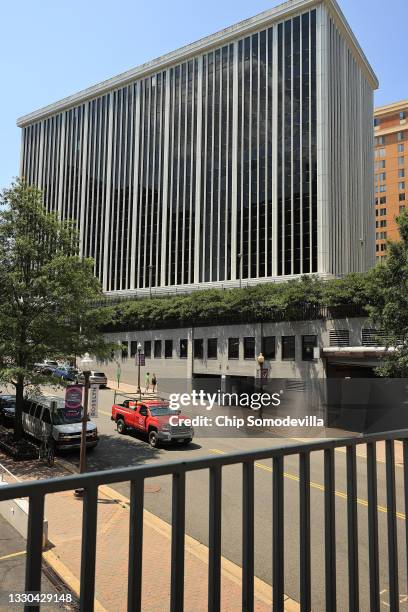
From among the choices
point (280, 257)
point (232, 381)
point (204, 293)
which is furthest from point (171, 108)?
point (232, 381)

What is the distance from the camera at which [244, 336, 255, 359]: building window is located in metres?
38.3

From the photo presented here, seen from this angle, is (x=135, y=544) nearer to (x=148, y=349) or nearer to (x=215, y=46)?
(x=148, y=349)

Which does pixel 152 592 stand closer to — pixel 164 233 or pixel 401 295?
pixel 401 295

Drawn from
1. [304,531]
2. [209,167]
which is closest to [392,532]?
[304,531]

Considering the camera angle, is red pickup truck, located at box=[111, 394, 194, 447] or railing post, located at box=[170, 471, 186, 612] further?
red pickup truck, located at box=[111, 394, 194, 447]

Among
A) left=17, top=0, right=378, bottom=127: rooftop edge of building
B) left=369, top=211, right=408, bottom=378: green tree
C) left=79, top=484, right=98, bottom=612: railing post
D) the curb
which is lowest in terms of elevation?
the curb

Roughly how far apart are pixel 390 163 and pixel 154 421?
8668 centimetres

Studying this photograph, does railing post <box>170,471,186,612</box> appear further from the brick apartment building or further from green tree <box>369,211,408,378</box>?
the brick apartment building

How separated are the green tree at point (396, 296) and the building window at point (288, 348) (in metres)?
14.2

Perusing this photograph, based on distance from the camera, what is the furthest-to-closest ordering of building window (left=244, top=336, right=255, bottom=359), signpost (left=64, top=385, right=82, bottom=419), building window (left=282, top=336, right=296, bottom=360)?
building window (left=244, top=336, right=255, bottom=359)
building window (left=282, top=336, right=296, bottom=360)
signpost (left=64, top=385, right=82, bottom=419)

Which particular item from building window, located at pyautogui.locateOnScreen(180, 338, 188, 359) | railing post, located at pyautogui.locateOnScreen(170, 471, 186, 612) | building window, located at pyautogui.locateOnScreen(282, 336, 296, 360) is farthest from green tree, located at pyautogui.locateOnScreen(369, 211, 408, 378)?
building window, located at pyautogui.locateOnScreen(180, 338, 188, 359)

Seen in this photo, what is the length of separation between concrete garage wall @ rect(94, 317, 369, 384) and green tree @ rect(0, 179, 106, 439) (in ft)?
58.7

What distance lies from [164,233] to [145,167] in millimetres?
11611

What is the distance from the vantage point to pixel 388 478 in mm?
3471
